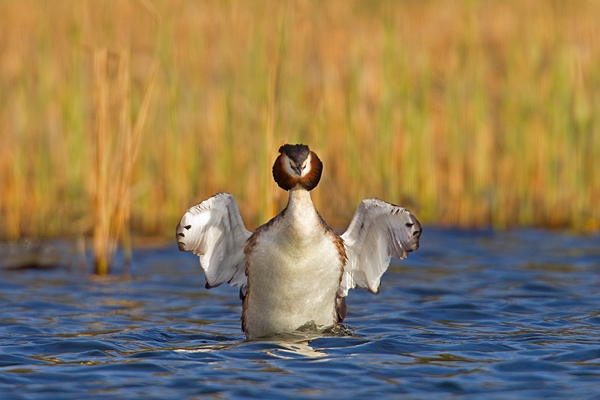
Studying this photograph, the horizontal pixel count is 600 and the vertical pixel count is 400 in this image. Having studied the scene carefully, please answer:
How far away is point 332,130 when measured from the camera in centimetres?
1125

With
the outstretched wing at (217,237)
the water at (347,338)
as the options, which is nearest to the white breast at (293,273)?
the water at (347,338)

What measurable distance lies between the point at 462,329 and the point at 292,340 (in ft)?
4.74

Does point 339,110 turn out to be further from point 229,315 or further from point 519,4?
point 519,4

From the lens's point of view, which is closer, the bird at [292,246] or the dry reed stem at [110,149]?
the bird at [292,246]

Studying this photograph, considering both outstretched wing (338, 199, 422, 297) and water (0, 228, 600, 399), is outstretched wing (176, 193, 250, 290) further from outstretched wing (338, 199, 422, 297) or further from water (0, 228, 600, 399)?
outstretched wing (338, 199, 422, 297)

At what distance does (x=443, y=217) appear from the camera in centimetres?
1149

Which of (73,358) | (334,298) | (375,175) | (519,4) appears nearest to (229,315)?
(334,298)

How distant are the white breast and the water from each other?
220 mm

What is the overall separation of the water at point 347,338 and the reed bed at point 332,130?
1.88ft

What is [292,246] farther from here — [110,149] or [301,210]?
[110,149]

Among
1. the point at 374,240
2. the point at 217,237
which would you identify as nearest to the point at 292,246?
the point at 217,237

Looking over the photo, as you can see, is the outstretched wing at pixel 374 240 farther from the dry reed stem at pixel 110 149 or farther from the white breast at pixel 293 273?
the dry reed stem at pixel 110 149

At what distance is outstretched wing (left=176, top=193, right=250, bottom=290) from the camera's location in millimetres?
6699

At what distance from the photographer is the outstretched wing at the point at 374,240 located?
6781 mm
